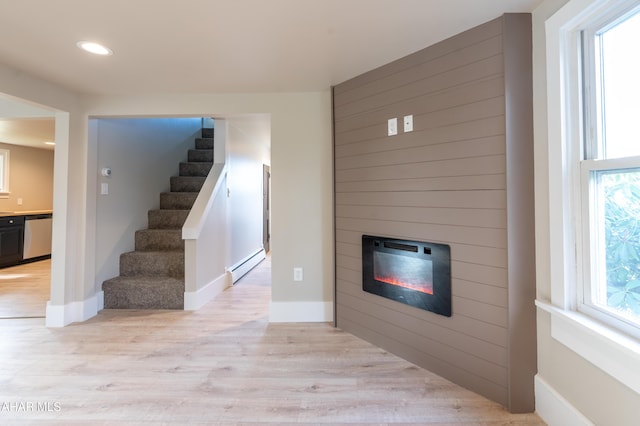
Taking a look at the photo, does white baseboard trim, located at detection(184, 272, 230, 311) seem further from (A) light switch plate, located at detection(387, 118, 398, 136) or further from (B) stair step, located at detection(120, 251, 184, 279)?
(A) light switch plate, located at detection(387, 118, 398, 136)

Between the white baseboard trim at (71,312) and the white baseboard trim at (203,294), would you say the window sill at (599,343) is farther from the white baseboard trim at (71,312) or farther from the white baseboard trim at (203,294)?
the white baseboard trim at (71,312)

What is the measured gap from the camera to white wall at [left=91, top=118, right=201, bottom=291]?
122 inches

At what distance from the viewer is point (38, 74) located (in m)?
2.40

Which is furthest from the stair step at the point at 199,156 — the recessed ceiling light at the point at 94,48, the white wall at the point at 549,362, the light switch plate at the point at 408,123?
the white wall at the point at 549,362

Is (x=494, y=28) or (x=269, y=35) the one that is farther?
(x=269, y=35)

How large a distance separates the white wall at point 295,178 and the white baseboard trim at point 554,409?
161cm

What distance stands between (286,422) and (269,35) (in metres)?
2.12

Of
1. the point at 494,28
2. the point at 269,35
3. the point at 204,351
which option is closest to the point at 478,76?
the point at 494,28

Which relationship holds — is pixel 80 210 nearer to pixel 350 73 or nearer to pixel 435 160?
pixel 350 73

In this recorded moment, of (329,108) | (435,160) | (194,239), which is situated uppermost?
(329,108)

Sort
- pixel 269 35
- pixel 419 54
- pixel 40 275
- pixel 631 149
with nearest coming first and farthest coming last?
pixel 631 149 < pixel 269 35 < pixel 419 54 < pixel 40 275

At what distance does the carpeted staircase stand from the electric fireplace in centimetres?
201

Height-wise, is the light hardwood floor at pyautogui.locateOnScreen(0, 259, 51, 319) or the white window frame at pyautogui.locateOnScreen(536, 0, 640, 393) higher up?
the white window frame at pyautogui.locateOnScreen(536, 0, 640, 393)

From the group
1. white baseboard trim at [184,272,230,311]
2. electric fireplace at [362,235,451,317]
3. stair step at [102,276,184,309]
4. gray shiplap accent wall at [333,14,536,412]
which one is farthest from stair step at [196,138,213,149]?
electric fireplace at [362,235,451,317]
